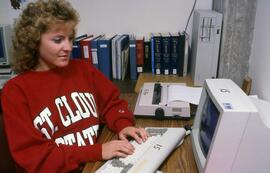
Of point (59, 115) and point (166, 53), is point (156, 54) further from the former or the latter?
point (59, 115)

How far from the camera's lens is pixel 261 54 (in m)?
1.31

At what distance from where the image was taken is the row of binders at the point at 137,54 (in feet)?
5.88

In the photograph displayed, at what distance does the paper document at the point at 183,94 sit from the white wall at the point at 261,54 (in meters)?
0.31

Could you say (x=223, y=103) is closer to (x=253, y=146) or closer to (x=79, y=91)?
(x=253, y=146)

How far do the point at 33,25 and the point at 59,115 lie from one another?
1.21 ft

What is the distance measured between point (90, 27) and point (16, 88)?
48.0 inches

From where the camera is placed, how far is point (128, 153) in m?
0.90

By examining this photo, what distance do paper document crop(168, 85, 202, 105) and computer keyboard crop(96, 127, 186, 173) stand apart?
0.75ft

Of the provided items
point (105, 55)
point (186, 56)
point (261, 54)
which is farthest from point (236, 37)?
point (105, 55)

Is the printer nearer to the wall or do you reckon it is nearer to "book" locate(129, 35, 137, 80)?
the wall

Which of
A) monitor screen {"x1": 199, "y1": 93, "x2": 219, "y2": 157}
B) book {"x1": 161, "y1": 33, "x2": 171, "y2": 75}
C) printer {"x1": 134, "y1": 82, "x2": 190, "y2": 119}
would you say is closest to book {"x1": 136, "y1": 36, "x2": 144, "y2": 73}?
book {"x1": 161, "y1": 33, "x2": 171, "y2": 75}

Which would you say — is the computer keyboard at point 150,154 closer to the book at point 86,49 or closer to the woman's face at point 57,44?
the woman's face at point 57,44

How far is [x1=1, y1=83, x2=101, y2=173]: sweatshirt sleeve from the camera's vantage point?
0.88 metres

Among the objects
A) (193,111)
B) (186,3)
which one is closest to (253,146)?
(193,111)
